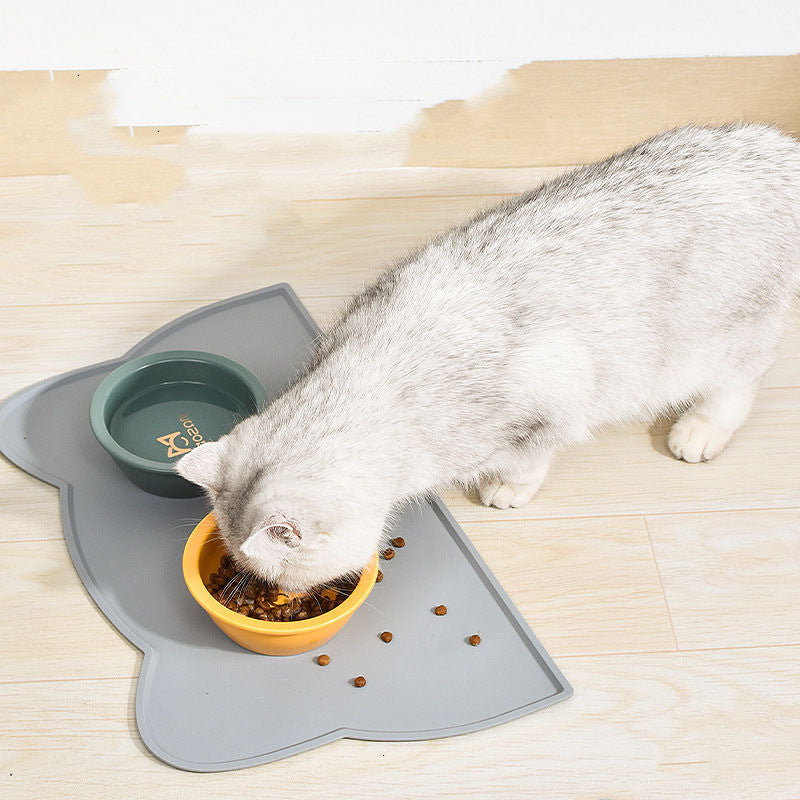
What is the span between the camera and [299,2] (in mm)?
2576

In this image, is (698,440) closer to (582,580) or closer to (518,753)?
(582,580)

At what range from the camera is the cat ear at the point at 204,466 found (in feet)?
4.97

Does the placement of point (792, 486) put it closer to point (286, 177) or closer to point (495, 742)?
point (495, 742)

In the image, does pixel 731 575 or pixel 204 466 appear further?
pixel 731 575

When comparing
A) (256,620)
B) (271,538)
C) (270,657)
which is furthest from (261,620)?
(271,538)

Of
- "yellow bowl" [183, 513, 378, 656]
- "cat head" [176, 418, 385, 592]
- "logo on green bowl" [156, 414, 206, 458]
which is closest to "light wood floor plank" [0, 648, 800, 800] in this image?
"yellow bowl" [183, 513, 378, 656]

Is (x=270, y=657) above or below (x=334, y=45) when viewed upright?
below

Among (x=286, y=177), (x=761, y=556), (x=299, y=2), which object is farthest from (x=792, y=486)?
(x=299, y=2)

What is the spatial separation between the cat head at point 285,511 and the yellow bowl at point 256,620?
67 mm

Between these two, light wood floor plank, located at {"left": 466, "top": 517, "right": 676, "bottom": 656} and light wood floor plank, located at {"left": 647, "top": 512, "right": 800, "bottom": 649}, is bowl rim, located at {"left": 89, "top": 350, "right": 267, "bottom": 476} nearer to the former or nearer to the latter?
light wood floor plank, located at {"left": 466, "top": 517, "right": 676, "bottom": 656}

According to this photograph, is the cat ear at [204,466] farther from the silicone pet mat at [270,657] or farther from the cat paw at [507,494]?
the cat paw at [507,494]

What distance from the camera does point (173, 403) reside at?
1.98 meters

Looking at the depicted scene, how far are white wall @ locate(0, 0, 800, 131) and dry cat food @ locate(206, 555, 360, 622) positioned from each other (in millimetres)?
1520

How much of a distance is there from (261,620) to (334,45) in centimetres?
175
